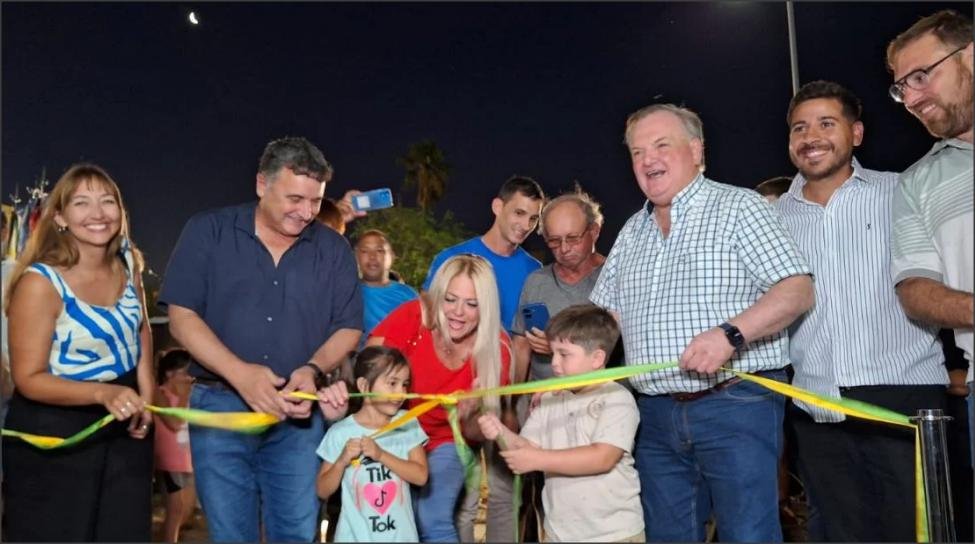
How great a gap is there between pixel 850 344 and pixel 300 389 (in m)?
2.38

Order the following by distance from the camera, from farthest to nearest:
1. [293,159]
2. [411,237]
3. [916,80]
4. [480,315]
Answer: [411,237], [480,315], [293,159], [916,80]

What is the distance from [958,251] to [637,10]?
16138 mm

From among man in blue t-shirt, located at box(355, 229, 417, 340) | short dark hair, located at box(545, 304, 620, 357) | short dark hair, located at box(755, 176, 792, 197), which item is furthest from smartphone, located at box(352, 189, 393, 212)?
short dark hair, located at box(545, 304, 620, 357)

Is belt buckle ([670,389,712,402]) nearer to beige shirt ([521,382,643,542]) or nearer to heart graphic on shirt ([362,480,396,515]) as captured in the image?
beige shirt ([521,382,643,542])

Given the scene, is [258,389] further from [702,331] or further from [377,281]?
[377,281]

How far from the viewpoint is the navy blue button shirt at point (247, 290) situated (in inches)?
148

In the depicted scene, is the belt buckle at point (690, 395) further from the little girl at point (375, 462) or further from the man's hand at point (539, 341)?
the little girl at point (375, 462)

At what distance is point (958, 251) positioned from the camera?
9.73 ft

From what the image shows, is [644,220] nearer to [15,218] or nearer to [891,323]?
[891,323]

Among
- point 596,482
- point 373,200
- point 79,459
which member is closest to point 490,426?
point 596,482

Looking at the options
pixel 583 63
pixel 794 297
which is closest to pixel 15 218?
pixel 794 297

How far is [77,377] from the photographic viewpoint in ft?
11.5

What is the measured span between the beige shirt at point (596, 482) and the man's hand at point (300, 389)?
1.01m

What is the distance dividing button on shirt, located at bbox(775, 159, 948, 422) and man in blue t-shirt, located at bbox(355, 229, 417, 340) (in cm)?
304
